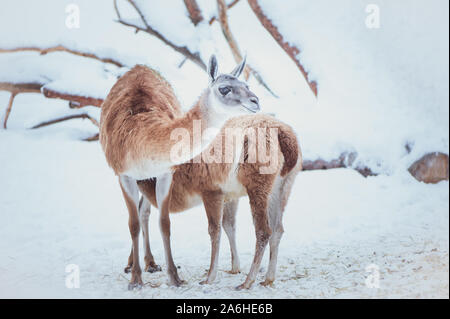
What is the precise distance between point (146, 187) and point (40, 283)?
0.80 metres

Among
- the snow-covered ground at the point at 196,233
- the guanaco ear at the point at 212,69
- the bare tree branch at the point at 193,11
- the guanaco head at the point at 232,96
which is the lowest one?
the snow-covered ground at the point at 196,233

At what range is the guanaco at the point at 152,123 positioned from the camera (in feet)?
8.14

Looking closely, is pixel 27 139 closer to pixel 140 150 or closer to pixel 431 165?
pixel 140 150

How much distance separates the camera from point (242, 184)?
111 inches

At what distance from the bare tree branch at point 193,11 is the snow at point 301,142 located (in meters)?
0.06

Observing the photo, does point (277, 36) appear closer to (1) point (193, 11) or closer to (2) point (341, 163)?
(1) point (193, 11)

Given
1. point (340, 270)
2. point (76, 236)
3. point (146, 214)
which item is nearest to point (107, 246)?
point (76, 236)

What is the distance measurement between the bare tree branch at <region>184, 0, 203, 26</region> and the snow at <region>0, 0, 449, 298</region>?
6 centimetres

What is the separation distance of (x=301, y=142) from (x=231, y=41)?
1142mm

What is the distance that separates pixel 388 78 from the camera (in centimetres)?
434

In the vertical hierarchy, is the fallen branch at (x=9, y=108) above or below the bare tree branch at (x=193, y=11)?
below

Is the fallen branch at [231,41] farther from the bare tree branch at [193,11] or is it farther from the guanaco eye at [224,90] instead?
the guanaco eye at [224,90]

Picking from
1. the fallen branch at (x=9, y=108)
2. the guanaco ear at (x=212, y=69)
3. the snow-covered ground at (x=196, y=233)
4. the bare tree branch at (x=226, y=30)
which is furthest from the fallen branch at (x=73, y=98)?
the guanaco ear at (x=212, y=69)

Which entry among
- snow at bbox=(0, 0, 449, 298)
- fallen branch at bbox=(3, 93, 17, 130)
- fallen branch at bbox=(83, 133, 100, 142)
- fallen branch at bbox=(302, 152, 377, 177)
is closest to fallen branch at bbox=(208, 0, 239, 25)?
snow at bbox=(0, 0, 449, 298)
